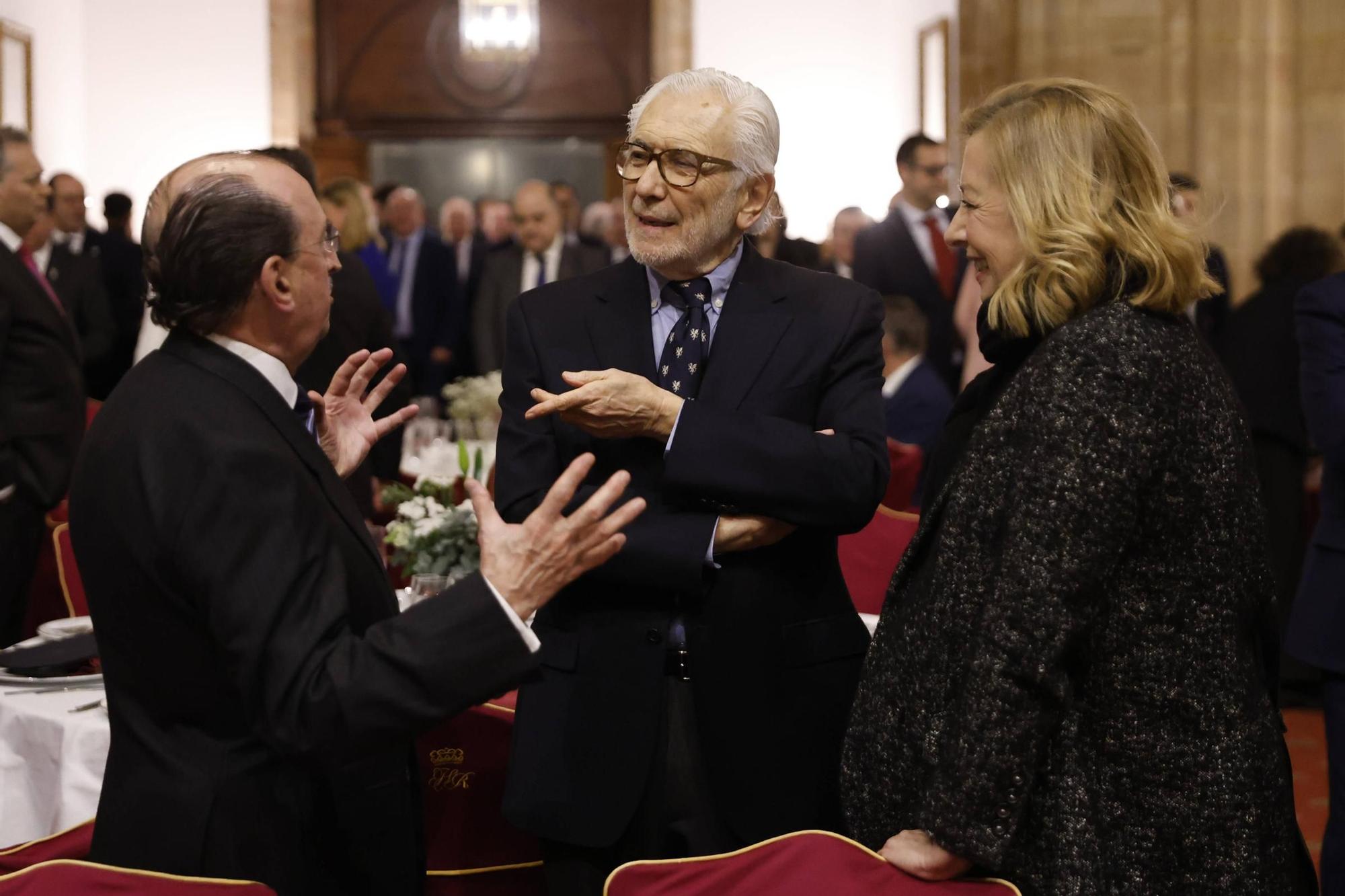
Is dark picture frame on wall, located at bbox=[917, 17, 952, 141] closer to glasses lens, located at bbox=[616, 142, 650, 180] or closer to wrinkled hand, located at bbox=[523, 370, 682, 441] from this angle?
glasses lens, located at bbox=[616, 142, 650, 180]

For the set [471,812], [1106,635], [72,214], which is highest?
[72,214]

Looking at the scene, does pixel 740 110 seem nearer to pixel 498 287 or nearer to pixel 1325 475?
pixel 1325 475

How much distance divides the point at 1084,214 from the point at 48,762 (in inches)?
77.1

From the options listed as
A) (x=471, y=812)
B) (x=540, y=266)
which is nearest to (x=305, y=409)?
(x=471, y=812)

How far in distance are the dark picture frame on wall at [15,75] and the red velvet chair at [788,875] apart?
11521 mm

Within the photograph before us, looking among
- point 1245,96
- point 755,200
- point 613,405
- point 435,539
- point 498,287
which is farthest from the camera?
point 498,287

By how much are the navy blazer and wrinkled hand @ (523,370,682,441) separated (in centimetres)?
162

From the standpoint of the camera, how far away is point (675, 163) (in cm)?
210

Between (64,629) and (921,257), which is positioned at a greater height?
(921,257)

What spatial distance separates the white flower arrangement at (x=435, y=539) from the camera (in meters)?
2.89

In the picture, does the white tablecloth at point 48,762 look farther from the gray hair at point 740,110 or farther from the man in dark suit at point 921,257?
the man in dark suit at point 921,257

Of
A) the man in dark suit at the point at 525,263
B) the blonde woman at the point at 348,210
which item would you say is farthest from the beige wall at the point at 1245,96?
the blonde woman at the point at 348,210

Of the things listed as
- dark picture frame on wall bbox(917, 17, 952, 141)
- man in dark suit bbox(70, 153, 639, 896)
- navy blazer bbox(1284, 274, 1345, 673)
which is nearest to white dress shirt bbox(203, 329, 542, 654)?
man in dark suit bbox(70, 153, 639, 896)

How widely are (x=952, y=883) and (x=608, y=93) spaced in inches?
537
